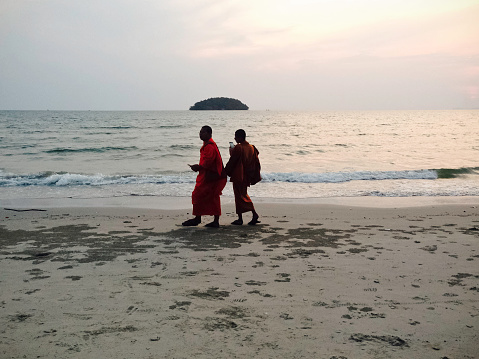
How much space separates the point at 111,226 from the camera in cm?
655

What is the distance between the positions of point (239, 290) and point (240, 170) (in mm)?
3175

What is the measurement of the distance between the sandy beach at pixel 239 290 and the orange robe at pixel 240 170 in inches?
17.6

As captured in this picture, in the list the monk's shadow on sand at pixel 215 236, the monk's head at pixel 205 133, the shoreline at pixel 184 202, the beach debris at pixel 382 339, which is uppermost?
the monk's head at pixel 205 133

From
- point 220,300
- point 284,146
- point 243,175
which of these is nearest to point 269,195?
point 243,175

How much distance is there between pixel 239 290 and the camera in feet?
12.5

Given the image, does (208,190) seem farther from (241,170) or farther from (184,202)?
(184,202)

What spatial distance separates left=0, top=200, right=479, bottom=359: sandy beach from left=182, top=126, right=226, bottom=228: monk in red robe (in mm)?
261

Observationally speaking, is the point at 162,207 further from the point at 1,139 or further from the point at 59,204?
the point at 1,139

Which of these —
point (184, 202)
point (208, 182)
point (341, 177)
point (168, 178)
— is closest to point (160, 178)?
point (168, 178)

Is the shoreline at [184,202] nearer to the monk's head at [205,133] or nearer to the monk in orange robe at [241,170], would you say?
the monk in orange robe at [241,170]

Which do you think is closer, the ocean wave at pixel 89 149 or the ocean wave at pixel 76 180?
the ocean wave at pixel 76 180

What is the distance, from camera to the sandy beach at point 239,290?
2.85 meters

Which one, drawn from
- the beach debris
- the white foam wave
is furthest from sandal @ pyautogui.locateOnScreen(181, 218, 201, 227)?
the white foam wave

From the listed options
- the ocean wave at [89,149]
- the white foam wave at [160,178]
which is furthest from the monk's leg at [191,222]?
the ocean wave at [89,149]
